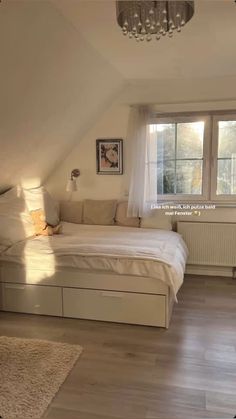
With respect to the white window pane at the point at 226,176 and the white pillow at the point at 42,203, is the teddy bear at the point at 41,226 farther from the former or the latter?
the white window pane at the point at 226,176

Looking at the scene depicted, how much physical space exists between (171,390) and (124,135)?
2830 mm

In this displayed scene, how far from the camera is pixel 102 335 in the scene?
7.86 ft

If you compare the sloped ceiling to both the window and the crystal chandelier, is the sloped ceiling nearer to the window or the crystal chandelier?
the crystal chandelier

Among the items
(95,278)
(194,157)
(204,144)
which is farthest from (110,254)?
(204,144)


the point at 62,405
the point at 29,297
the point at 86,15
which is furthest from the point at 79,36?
the point at 62,405

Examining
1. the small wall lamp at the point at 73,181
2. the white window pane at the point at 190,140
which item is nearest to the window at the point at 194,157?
the white window pane at the point at 190,140

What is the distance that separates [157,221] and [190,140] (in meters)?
1.05

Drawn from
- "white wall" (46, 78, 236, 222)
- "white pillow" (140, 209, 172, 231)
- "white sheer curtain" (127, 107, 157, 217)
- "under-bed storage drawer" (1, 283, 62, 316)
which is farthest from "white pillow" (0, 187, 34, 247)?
"white pillow" (140, 209, 172, 231)

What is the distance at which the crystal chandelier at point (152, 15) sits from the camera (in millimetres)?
1414

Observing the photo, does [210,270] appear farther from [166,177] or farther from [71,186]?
[71,186]

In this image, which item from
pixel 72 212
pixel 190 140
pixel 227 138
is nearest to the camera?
pixel 227 138

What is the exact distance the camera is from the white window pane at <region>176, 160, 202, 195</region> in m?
3.68

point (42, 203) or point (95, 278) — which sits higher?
point (42, 203)

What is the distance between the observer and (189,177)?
12.2ft
